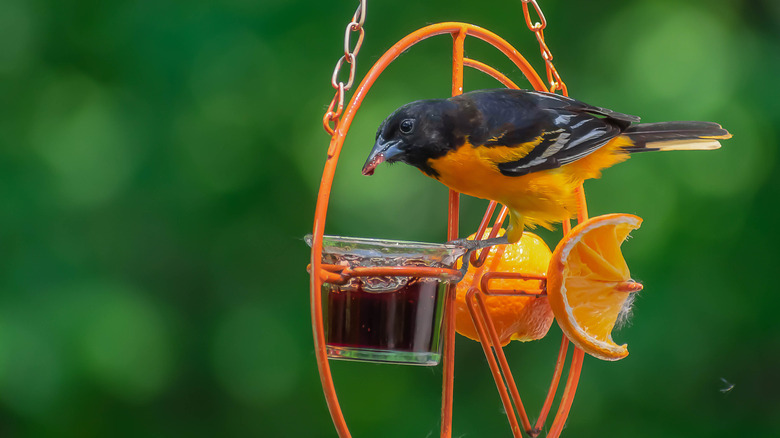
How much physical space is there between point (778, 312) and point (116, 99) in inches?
95.9

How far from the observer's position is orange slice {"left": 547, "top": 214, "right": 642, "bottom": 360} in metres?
1.38

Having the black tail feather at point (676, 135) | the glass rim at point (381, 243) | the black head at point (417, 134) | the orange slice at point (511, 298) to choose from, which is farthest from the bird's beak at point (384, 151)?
the black tail feather at point (676, 135)

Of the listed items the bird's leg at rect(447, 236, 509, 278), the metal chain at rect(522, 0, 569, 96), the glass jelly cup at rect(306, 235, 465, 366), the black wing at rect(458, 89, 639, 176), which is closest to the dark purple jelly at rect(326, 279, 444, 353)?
the glass jelly cup at rect(306, 235, 465, 366)

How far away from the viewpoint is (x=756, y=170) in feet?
8.89

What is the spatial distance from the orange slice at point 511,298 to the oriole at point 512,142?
7 centimetres

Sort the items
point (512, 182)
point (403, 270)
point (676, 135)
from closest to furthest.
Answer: point (403, 270), point (512, 182), point (676, 135)

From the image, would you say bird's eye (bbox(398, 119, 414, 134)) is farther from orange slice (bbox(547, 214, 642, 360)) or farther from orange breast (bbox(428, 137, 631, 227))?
orange slice (bbox(547, 214, 642, 360))

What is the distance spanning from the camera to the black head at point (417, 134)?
4.42 ft

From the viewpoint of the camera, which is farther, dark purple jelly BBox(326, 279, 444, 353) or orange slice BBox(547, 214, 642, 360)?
orange slice BBox(547, 214, 642, 360)

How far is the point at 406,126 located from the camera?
1358 millimetres

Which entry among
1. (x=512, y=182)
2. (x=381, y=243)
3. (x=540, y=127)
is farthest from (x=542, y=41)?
(x=381, y=243)

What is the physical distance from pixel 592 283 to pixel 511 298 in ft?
0.52

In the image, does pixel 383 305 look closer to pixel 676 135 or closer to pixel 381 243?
pixel 381 243

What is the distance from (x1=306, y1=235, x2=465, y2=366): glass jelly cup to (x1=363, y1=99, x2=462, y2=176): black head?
0.60 feet
